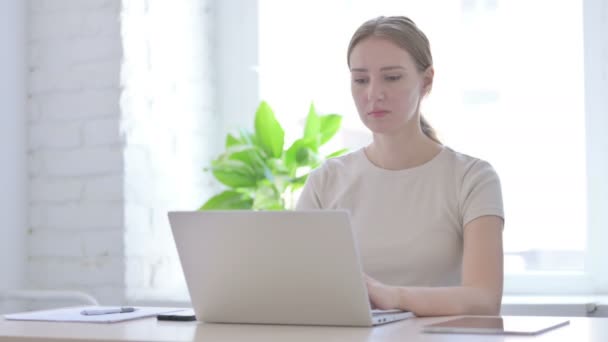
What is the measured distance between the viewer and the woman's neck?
2.28 meters

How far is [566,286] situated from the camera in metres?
3.01

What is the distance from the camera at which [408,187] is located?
2238 mm

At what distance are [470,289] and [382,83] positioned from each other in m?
0.51

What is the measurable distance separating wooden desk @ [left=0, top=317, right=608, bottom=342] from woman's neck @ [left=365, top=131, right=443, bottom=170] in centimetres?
63

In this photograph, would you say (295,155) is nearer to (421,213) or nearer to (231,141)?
(231,141)

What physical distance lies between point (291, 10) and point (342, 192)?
50.9 inches

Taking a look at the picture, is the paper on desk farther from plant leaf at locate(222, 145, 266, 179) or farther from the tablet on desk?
plant leaf at locate(222, 145, 266, 179)

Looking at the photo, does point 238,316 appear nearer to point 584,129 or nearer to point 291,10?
point 584,129

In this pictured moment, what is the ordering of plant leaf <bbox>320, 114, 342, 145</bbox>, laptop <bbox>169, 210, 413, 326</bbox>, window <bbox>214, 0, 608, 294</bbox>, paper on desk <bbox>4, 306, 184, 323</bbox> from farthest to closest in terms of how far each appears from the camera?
plant leaf <bbox>320, 114, 342, 145</bbox>, window <bbox>214, 0, 608, 294</bbox>, paper on desk <bbox>4, 306, 184, 323</bbox>, laptop <bbox>169, 210, 413, 326</bbox>

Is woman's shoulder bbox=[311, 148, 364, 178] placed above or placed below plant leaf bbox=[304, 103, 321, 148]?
below

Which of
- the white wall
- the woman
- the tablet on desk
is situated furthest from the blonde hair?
the white wall

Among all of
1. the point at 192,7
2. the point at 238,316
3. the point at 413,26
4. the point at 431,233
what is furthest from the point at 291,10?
the point at 238,316

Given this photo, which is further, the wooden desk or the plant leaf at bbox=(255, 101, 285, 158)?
the plant leaf at bbox=(255, 101, 285, 158)

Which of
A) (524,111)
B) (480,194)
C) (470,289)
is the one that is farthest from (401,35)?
(524,111)
